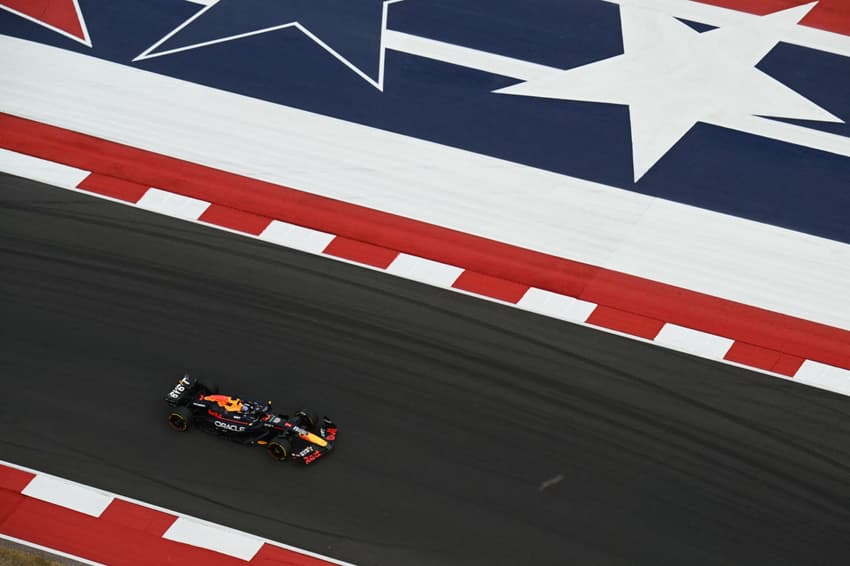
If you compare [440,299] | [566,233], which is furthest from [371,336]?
[566,233]

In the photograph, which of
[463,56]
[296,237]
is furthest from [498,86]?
[296,237]

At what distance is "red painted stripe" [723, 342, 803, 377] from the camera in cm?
1989

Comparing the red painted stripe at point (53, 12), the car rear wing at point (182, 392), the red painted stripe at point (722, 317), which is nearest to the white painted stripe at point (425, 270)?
the red painted stripe at point (722, 317)

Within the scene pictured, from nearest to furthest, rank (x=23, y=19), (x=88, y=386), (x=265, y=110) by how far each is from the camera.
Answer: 1. (x=88, y=386)
2. (x=265, y=110)
3. (x=23, y=19)

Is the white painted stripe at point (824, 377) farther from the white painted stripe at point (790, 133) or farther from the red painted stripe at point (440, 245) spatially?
the white painted stripe at point (790, 133)

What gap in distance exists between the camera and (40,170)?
2262 centimetres

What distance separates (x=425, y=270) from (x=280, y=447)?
4588mm

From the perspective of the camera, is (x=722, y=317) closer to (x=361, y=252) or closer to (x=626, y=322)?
(x=626, y=322)

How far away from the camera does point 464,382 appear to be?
759 inches

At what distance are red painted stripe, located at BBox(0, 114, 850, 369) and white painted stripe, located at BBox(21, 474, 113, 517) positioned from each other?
20.2 feet

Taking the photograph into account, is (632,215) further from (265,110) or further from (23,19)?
(23,19)

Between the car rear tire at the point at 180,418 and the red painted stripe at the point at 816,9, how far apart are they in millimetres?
14675

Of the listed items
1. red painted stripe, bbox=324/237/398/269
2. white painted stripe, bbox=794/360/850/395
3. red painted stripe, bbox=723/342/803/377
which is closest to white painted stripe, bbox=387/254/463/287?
red painted stripe, bbox=324/237/398/269

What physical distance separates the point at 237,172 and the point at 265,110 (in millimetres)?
1710
